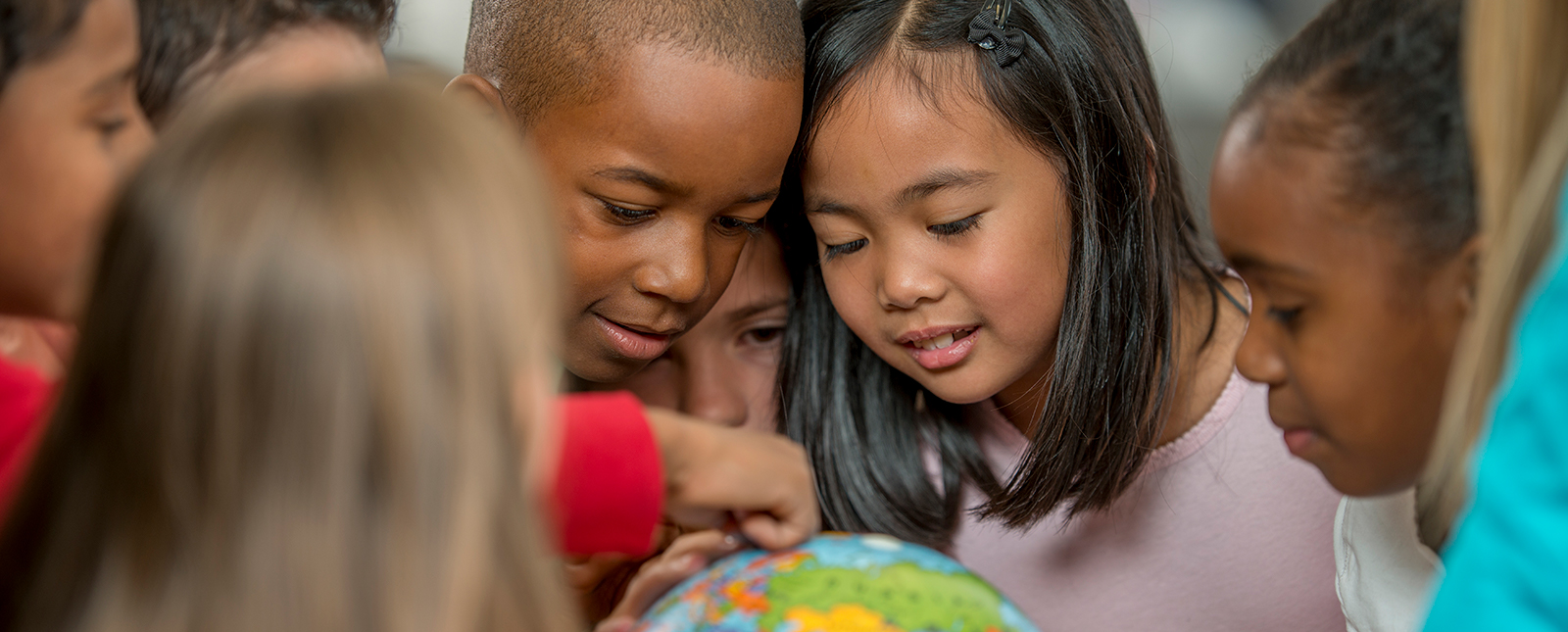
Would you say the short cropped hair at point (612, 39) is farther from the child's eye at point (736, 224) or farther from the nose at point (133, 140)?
the nose at point (133, 140)

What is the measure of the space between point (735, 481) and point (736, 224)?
0.67 meters

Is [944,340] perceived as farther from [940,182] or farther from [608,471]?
[608,471]

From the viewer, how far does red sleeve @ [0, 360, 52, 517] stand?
1104mm

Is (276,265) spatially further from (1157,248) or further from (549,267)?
(1157,248)

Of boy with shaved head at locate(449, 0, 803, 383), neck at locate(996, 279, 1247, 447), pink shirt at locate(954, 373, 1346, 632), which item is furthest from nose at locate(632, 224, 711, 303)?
pink shirt at locate(954, 373, 1346, 632)

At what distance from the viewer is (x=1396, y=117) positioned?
3.69ft

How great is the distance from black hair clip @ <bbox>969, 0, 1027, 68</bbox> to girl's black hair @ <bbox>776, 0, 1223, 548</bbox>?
1 centimetres

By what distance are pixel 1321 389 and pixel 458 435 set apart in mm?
892

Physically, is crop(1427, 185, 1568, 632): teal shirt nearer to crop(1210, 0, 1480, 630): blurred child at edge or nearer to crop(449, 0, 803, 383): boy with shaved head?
crop(1210, 0, 1480, 630): blurred child at edge

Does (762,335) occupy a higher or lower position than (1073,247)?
lower

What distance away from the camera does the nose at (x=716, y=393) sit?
79.7 inches

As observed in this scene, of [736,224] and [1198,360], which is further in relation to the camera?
[1198,360]

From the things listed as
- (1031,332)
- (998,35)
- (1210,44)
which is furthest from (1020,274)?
(1210,44)

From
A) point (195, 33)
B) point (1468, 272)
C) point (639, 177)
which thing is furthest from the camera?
point (639, 177)
